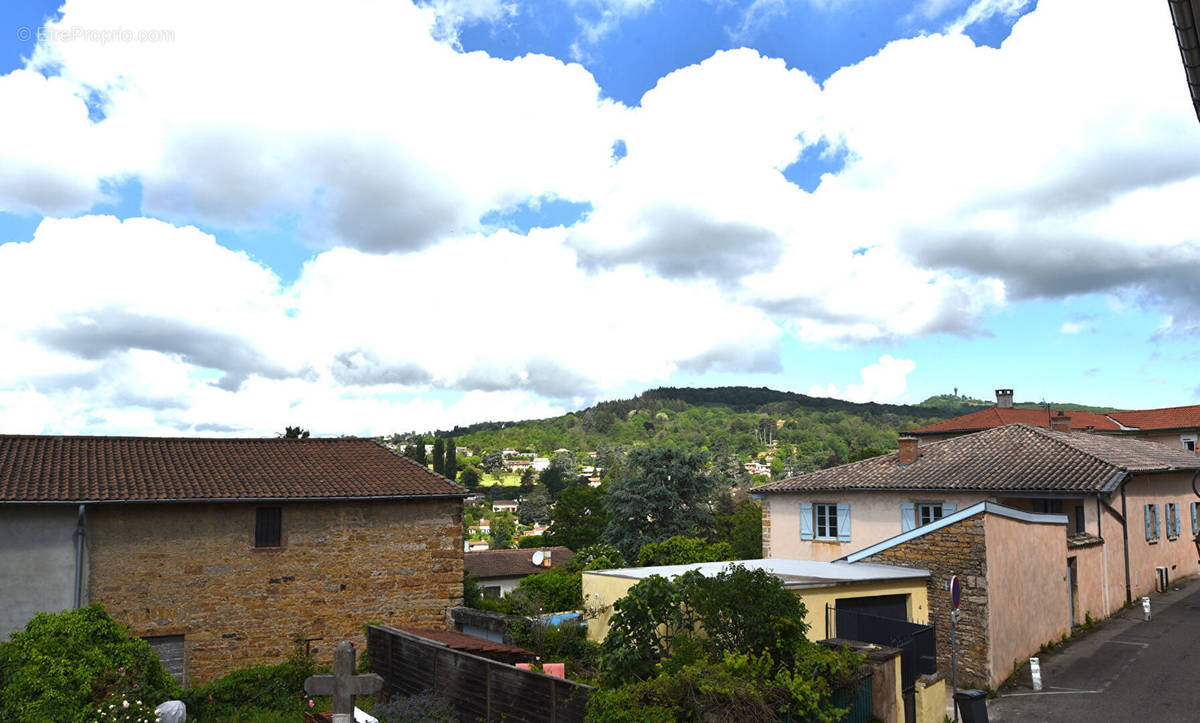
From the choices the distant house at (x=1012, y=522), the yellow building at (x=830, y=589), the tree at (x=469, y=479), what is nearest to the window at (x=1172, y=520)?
the distant house at (x=1012, y=522)

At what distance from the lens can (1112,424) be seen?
60.3 meters

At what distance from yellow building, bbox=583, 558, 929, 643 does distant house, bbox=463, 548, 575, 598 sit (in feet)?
98.5

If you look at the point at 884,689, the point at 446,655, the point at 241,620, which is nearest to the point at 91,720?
the point at 446,655

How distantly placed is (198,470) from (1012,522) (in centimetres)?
1967

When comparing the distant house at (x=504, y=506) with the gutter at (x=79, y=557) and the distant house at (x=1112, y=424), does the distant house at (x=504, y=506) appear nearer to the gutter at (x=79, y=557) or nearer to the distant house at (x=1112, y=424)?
the distant house at (x=1112, y=424)

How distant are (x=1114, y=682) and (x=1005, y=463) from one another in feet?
31.0

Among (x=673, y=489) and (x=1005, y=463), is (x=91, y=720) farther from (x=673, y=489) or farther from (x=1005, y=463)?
(x=673, y=489)

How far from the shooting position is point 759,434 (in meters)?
187

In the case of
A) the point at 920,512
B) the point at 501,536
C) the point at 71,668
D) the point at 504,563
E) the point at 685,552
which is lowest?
the point at 501,536

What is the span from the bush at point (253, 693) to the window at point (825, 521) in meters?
16.5

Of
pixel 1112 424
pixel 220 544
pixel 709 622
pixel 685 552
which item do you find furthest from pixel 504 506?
pixel 709 622

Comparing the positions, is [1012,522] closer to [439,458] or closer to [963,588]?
[963,588]

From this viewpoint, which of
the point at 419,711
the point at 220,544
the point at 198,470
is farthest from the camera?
the point at 198,470

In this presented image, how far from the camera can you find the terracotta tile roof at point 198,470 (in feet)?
56.0
